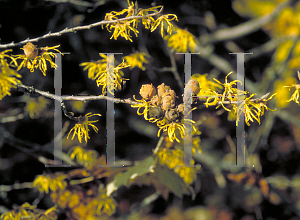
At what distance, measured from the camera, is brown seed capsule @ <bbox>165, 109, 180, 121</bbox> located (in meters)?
0.52

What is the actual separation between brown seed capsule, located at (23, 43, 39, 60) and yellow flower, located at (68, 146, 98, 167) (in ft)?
1.72

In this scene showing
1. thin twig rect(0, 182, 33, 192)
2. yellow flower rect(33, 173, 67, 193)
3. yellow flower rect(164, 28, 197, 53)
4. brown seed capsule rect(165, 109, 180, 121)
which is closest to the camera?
brown seed capsule rect(165, 109, 180, 121)

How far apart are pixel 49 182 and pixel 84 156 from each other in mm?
187

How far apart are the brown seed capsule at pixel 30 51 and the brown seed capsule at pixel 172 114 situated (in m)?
0.41

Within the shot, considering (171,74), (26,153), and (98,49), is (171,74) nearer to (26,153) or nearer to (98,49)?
(98,49)

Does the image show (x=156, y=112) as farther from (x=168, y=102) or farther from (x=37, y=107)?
(x=37, y=107)

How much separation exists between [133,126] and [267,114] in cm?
73

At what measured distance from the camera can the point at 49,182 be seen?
0.96m

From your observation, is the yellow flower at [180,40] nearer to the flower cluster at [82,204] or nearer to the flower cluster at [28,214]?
the flower cluster at [82,204]

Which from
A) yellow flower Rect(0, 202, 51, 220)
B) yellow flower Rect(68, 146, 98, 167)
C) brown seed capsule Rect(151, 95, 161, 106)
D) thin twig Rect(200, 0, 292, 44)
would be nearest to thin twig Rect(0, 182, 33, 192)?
yellow flower Rect(0, 202, 51, 220)

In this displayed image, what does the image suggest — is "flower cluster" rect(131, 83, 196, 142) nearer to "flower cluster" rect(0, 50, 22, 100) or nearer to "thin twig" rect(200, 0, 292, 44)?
"flower cluster" rect(0, 50, 22, 100)

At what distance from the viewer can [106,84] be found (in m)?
0.62

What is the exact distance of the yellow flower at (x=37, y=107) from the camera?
1046 mm

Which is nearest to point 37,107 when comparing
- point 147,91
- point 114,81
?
point 114,81
